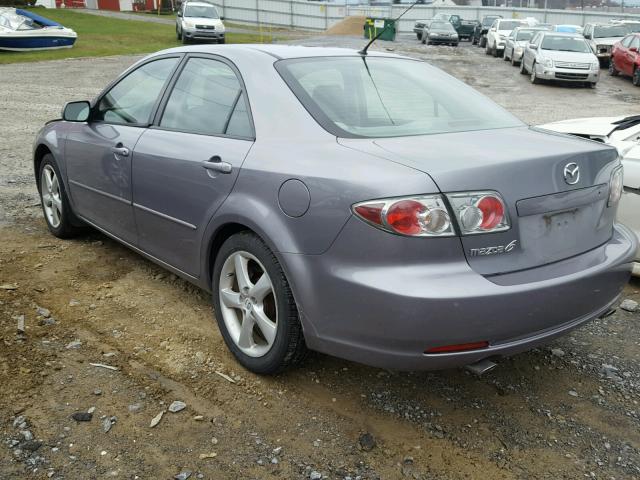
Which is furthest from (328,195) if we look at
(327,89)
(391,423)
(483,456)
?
(483,456)

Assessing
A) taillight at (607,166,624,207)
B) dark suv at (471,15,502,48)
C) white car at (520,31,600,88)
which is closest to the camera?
taillight at (607,166,624,207)

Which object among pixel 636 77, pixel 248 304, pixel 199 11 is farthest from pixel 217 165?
pixel 199 11

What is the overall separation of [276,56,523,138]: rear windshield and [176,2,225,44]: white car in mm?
28396

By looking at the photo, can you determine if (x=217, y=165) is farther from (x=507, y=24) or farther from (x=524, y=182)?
(x=507, y=24)

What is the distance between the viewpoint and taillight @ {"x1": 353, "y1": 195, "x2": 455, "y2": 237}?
98.2 inches

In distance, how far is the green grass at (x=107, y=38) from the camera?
24766 millimetres

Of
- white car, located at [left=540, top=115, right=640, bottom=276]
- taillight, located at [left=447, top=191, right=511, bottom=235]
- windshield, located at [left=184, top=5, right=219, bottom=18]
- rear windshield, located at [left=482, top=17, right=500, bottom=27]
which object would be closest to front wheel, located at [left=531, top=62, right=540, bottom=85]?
white car, located at [left=540, top=115, right=640, bottom=276]

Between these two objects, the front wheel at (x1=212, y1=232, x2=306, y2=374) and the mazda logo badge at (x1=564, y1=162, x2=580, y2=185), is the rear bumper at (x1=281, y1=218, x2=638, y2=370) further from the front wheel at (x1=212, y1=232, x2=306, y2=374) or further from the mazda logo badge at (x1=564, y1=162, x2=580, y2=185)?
the mazda logo badge at (x1=564, y1=162, x2=580, y2=185)

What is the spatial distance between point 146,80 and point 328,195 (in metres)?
2.18

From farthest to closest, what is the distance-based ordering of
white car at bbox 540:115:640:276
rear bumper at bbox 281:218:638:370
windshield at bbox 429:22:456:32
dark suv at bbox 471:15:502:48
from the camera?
dark suv at bbox 471:15:502:48
windshield at bbox 429:22:456:32
white car at bbox 540:115:640:276
rear bumper at bbox 281:218:638:370

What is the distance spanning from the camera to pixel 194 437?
2.79m

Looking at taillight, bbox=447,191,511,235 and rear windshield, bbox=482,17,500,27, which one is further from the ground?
rear windshield, bbox=482,17,500,27

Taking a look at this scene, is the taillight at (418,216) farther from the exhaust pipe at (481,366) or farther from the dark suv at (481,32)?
the dark suv at (481,32)

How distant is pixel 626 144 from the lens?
4734 millimetres
